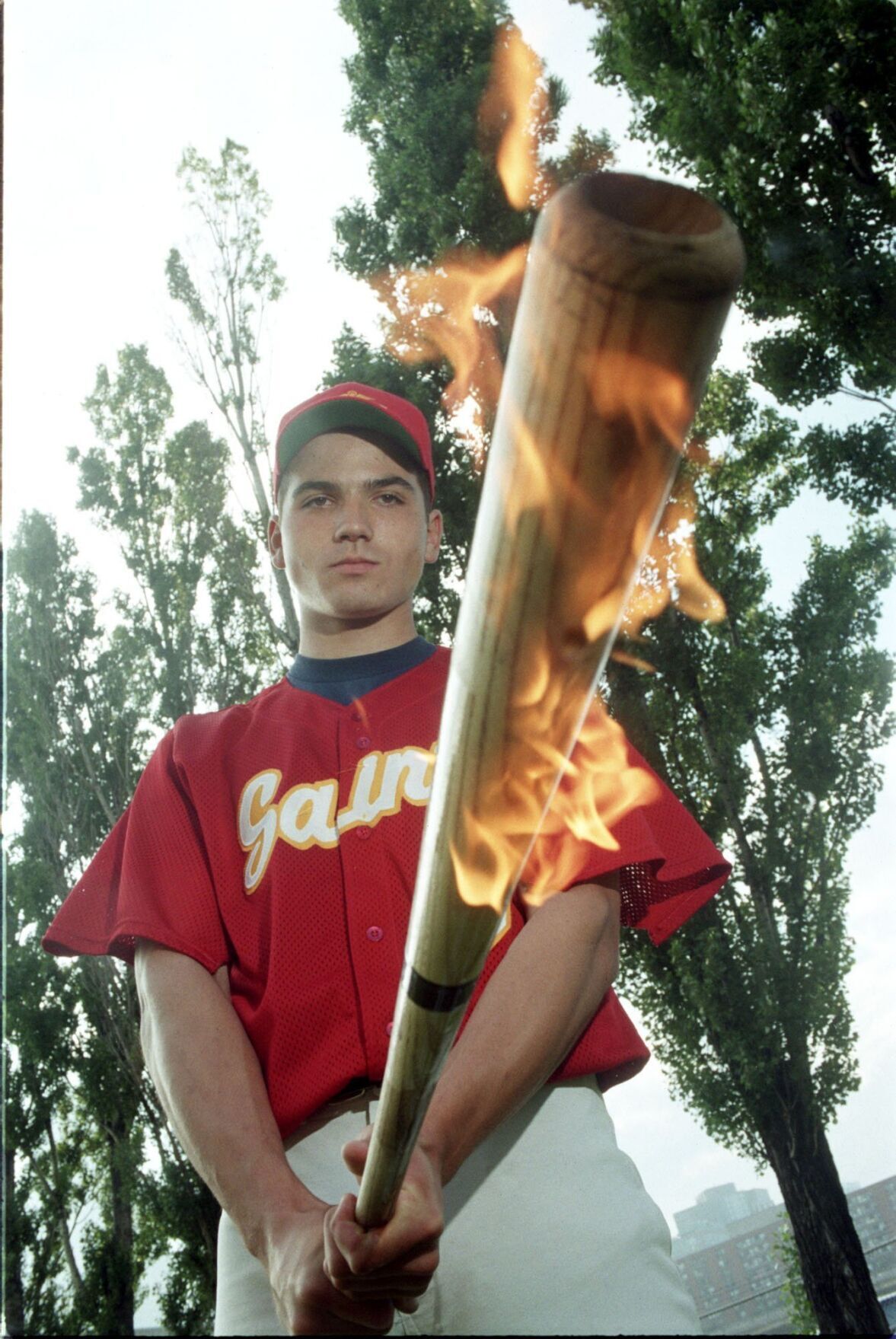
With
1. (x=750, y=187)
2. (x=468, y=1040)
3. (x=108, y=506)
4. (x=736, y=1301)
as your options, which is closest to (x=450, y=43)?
(x=750, y=187)

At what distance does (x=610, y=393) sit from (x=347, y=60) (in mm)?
11768

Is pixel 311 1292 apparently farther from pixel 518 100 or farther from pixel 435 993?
pixel 518 100

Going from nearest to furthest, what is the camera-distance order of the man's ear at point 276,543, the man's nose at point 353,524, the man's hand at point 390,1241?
the man's hand at point 390,1241, the man's nose at point 353,524, the man's ear at point 276,543

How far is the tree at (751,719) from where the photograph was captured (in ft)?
27.1

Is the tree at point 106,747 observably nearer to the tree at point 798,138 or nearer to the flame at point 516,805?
the tree at point 798,138

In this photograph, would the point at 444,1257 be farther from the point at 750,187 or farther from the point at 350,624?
the point at 750,187

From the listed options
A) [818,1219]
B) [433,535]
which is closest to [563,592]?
[433,535]

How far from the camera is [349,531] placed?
1618 mm

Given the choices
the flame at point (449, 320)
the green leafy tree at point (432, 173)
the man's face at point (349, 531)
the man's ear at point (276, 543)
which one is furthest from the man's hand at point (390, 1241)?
the green leafy tree at point (432, 173)

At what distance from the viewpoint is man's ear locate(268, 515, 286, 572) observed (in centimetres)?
178

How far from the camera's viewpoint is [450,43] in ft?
32.4

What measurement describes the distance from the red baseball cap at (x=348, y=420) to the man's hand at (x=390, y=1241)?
1105 mm

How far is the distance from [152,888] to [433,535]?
0.82 meters

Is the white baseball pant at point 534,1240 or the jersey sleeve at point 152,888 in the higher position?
the jersey sleeve at point 152,888
